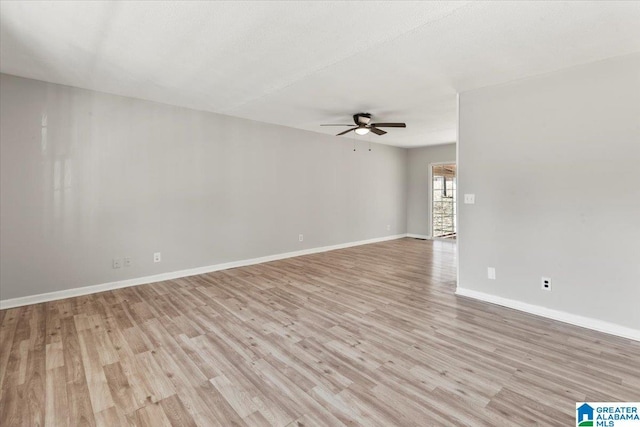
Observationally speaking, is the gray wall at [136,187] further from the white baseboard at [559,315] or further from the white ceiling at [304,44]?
the white baseboard at [559,315]

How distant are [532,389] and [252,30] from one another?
326 cm

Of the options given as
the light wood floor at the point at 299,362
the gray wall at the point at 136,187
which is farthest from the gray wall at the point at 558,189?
the gray wall at the point at 136,187

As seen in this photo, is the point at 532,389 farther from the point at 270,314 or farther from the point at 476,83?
the point at 476,83

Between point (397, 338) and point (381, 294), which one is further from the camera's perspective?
point (381, 294)

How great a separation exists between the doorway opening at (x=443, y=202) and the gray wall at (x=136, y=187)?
11.6 feet

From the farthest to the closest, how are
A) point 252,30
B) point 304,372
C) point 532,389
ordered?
point 252,30 < point 304,372 < point 532,389

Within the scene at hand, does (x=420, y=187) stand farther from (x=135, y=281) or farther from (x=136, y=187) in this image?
(x=135, y=281)

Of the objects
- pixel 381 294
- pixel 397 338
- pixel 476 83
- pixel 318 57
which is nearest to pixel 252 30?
pixel 318 57

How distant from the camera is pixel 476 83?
3322 millimetres

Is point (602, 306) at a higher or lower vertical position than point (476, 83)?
lower

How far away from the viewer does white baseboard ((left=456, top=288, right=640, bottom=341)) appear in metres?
2.54

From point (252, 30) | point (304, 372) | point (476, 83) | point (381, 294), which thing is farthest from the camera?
point (381, 294)

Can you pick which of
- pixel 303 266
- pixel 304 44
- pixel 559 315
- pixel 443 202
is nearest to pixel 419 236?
pixel 443 202

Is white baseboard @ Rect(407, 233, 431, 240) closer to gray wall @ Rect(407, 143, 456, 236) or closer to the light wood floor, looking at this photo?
gray wall @ Rect(407, 143, 456, 236)
